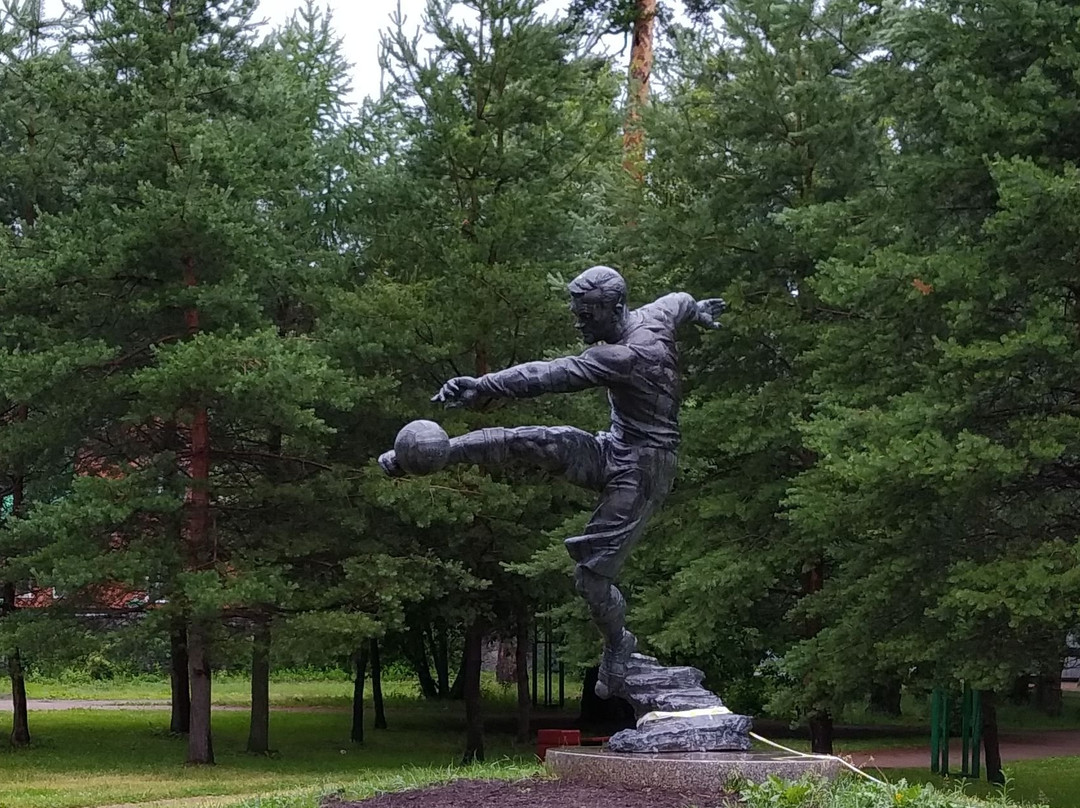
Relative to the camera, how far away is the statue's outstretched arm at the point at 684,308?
7.88 m

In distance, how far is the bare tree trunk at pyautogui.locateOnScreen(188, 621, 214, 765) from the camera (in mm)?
15945

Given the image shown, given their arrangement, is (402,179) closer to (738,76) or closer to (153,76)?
(153,76)

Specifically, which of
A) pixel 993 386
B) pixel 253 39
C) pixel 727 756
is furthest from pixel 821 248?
pixel 253 39

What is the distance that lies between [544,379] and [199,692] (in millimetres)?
11078

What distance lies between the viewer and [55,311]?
17203mm

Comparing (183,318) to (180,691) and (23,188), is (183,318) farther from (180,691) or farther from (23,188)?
(180,691)

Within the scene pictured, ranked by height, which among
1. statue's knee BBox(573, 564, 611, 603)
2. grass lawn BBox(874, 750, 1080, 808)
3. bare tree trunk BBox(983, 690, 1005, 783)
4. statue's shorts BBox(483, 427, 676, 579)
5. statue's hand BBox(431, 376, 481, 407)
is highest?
statue's hand BBox(431, 376, 481, 407)

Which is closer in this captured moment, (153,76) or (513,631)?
(153,76)

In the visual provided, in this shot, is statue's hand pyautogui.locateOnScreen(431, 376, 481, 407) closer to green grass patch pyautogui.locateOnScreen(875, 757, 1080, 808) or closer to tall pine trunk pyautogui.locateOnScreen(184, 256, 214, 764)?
green grass patch pyautogui.locateOnScreen(875, 757, 1080, 808)

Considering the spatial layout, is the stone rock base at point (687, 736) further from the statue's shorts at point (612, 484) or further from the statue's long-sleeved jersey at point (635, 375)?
the statue's long-sleeved jersey at point (635, 375)

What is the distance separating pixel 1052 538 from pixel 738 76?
663 centimetres

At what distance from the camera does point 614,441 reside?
306 inches

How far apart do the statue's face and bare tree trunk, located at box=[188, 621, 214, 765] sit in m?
9.80

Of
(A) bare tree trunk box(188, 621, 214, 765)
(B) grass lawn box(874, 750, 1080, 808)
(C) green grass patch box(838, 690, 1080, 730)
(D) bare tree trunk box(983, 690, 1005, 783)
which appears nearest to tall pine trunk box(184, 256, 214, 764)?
(A) bare tree trunk box(188, 621, 214, 765)
